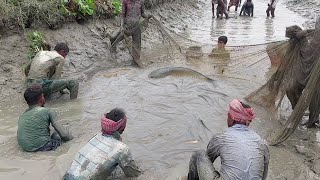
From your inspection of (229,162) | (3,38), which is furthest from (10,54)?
(229,162)

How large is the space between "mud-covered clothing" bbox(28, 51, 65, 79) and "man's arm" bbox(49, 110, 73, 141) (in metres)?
1.81

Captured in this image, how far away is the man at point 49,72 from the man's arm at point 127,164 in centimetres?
314

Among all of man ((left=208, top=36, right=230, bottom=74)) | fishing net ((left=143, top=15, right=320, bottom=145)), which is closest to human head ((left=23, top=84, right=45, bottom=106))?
fishing net ((left=143, top=15, right=320, bottom=145))

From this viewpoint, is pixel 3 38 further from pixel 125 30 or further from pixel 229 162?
pixel 229 162

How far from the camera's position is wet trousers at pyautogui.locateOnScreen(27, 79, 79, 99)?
6.88 meters

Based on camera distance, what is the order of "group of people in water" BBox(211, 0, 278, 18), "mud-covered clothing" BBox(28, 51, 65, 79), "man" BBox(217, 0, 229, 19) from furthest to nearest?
"group of people in water" BBox(211, 0, 278, 18), "man" BBox(217, 0, 229, 19), "mud-covered clothing" BBox(28, 51, 65, 79)

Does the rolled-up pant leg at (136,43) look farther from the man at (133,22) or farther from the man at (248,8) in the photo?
the man at (248,8)

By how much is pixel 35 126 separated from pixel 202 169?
2412 millimetres

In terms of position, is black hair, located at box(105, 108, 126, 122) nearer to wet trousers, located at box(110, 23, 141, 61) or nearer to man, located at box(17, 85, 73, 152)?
man, located at box(17, 85, 73, 152)

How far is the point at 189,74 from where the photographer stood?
27.9 feet

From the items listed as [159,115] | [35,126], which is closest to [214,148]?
[35,126]

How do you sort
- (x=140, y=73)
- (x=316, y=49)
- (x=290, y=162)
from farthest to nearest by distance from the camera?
(x=140, y=73)
(x=316, y=49)
(x=290, y=162)

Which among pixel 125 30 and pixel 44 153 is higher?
pixel 125 30

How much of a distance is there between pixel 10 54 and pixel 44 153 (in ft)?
12.0
